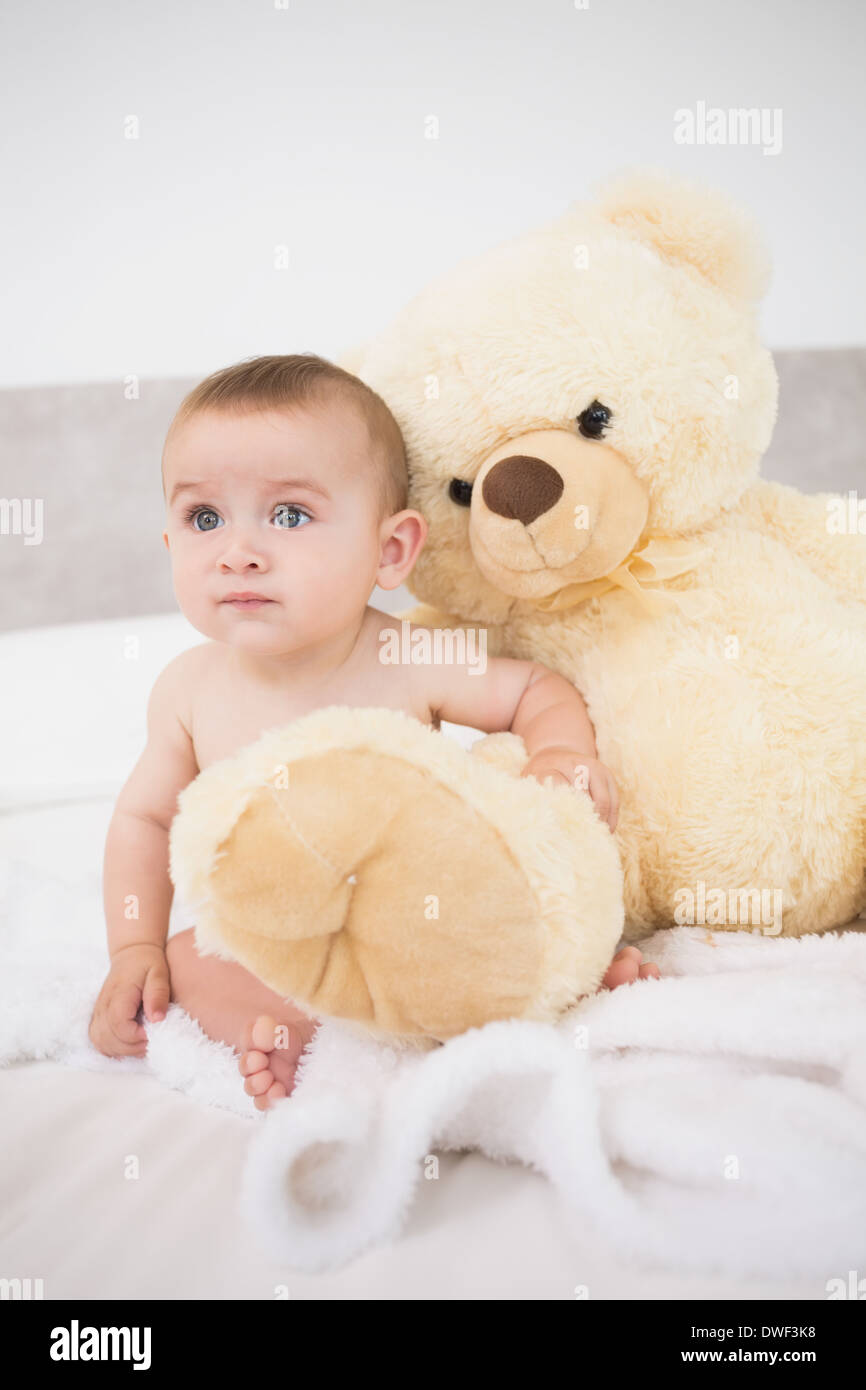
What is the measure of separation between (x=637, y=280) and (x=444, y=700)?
1.32 feet

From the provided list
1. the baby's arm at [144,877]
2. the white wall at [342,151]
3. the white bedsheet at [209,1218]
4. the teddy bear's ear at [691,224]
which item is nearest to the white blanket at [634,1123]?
the white bedsheet at [209,1218]

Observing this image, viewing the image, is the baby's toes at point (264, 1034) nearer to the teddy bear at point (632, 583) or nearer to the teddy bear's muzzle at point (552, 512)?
the teddy bear at point (632, 583)

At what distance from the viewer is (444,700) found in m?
0.95

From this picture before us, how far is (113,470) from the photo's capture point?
7.13 ft

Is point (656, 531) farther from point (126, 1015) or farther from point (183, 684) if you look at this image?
point (126, 1015)

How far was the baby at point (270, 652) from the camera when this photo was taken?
825 millimetres

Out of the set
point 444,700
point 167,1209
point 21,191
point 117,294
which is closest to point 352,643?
point 444,700

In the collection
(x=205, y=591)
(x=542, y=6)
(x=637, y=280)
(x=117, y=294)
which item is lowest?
(x=205, y=591)

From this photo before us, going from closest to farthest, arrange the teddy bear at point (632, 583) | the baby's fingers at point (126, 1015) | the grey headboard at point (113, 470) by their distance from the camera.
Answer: the teddy bear at point (632, 583), the baby's fingers at point (126, 1015), the grey headboard at point (113, 470)

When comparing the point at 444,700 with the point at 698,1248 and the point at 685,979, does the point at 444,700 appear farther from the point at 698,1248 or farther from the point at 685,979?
the point at 698,1248

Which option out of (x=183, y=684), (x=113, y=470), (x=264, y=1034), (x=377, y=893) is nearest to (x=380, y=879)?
(x=377, y=893)

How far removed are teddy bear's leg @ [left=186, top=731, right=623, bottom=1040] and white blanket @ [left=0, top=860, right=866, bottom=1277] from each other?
0.04 metres
